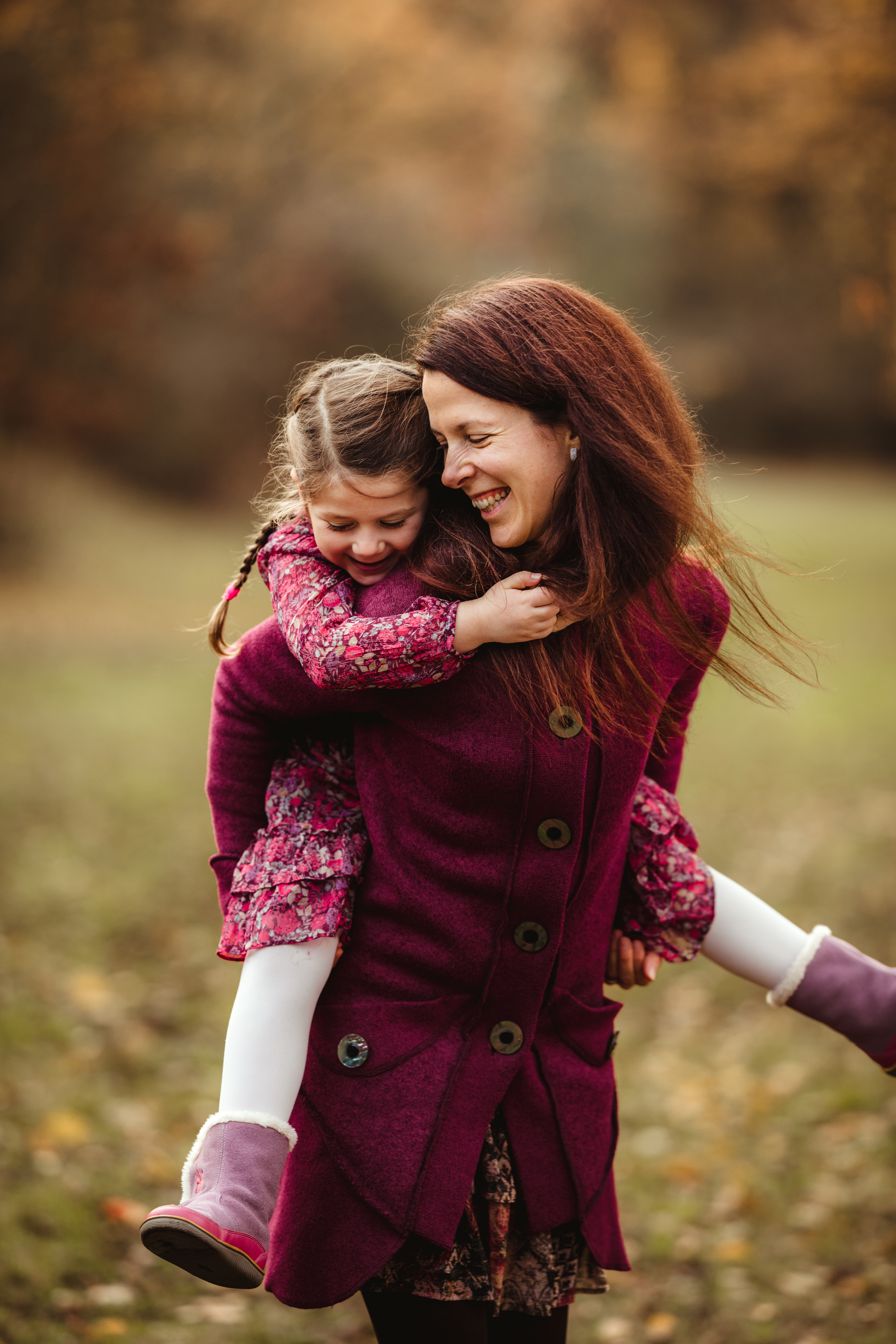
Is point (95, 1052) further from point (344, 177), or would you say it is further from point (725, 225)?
point (725, 225)

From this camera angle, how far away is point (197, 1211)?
5.39 feet

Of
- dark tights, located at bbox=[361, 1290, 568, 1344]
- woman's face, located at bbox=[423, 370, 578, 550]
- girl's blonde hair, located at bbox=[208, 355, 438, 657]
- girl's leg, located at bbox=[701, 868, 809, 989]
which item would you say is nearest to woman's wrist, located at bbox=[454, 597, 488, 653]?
woman's face, located at bbox=[423, 370, 578, 550]

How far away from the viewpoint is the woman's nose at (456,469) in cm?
187

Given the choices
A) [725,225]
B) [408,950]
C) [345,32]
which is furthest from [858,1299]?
[725,225]

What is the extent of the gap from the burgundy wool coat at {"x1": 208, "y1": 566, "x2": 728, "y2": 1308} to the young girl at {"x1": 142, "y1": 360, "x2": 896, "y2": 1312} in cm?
6

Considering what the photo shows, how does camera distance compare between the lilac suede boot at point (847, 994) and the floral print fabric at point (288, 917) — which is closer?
the floral print fabric at point (288, 917)

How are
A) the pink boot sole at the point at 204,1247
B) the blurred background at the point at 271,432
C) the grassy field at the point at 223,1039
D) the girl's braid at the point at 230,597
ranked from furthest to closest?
1. the blurred background at the point at 271,432
2. the grassy field at the point at 223,1039
3. the girl's braid at the point at 230,597
4. the pink boot sole at the point at 204,1247

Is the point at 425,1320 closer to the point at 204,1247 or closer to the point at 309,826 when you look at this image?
the point at 204,1247

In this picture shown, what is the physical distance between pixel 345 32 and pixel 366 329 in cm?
443

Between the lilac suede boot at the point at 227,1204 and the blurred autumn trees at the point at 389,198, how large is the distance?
25.0 feet

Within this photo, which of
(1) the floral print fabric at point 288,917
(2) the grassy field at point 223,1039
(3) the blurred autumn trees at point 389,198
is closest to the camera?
(1) the floral print fabric at point 288,917

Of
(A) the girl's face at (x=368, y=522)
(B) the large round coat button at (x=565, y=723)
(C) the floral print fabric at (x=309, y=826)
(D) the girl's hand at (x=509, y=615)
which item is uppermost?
(A) the girl's face at (x=368, y=522)

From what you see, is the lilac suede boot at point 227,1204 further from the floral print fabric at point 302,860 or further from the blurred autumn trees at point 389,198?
the blurred autumn trees at point 389,198

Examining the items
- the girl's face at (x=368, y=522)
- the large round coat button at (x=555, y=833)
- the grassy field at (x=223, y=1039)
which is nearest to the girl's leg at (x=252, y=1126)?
the large round coat button at (x=555, y=833)
